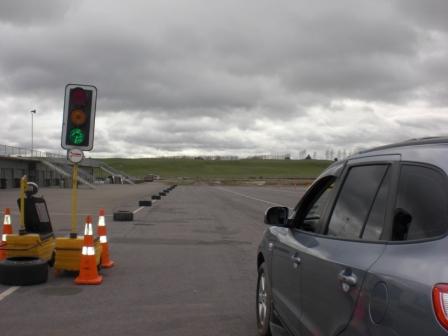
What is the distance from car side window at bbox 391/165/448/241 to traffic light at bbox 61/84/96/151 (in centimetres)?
760

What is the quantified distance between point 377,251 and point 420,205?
12.8 inches

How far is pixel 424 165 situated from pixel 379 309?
30.6 inches

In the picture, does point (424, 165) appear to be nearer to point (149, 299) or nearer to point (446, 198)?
point (446, 198)

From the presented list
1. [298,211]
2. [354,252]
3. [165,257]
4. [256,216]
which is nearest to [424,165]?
[354,252]

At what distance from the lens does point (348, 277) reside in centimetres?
308

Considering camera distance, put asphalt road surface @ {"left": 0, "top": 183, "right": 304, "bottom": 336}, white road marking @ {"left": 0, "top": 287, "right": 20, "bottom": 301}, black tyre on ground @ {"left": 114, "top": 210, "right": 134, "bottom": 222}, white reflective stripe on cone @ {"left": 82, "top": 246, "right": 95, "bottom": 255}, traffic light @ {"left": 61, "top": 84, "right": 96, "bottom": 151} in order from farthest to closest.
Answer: black tyre on ground @ {"left": 114, "top": 210, "right": 134, "bottom": 222}, traffic light @ {"left": 61, "top": 84, "right": 96, "bottom": 151}, white reflective stripe on cone @ {"left": 82, "top": 246, "right": 95, "bottom": 255}, white road marking @ {"left": 0, "top": 287, "right": 20, "bottom": 301}, asphalt road surface @ {"left": 0, "top": 183, "right": 304, "bottom": 336}

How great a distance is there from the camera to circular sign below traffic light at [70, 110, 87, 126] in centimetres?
995

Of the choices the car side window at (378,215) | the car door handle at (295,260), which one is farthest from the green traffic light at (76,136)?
the car side window at (378,215)

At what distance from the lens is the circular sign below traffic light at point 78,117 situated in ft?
32.6

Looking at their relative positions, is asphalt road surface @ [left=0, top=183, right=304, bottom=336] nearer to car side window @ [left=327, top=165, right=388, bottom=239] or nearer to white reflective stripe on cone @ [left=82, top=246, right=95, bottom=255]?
white reflective stripe on cone @ [left=82, top=246, right=95, bottom=255]

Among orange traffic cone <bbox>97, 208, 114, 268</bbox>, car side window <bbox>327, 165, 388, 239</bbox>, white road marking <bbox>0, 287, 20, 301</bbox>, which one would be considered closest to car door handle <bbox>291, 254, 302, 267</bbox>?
car side window <bbox>327, 165, 388, 239</bbox>

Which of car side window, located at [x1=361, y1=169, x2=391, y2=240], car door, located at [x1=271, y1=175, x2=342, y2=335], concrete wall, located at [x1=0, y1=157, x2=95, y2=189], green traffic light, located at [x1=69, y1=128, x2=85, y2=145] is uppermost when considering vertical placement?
green traffic light, located at [x1=69, y1=128, x2=85, y2=145]

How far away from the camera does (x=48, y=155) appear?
2997 inches

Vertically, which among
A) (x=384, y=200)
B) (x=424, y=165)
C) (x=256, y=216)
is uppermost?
(x=424, y=165)
